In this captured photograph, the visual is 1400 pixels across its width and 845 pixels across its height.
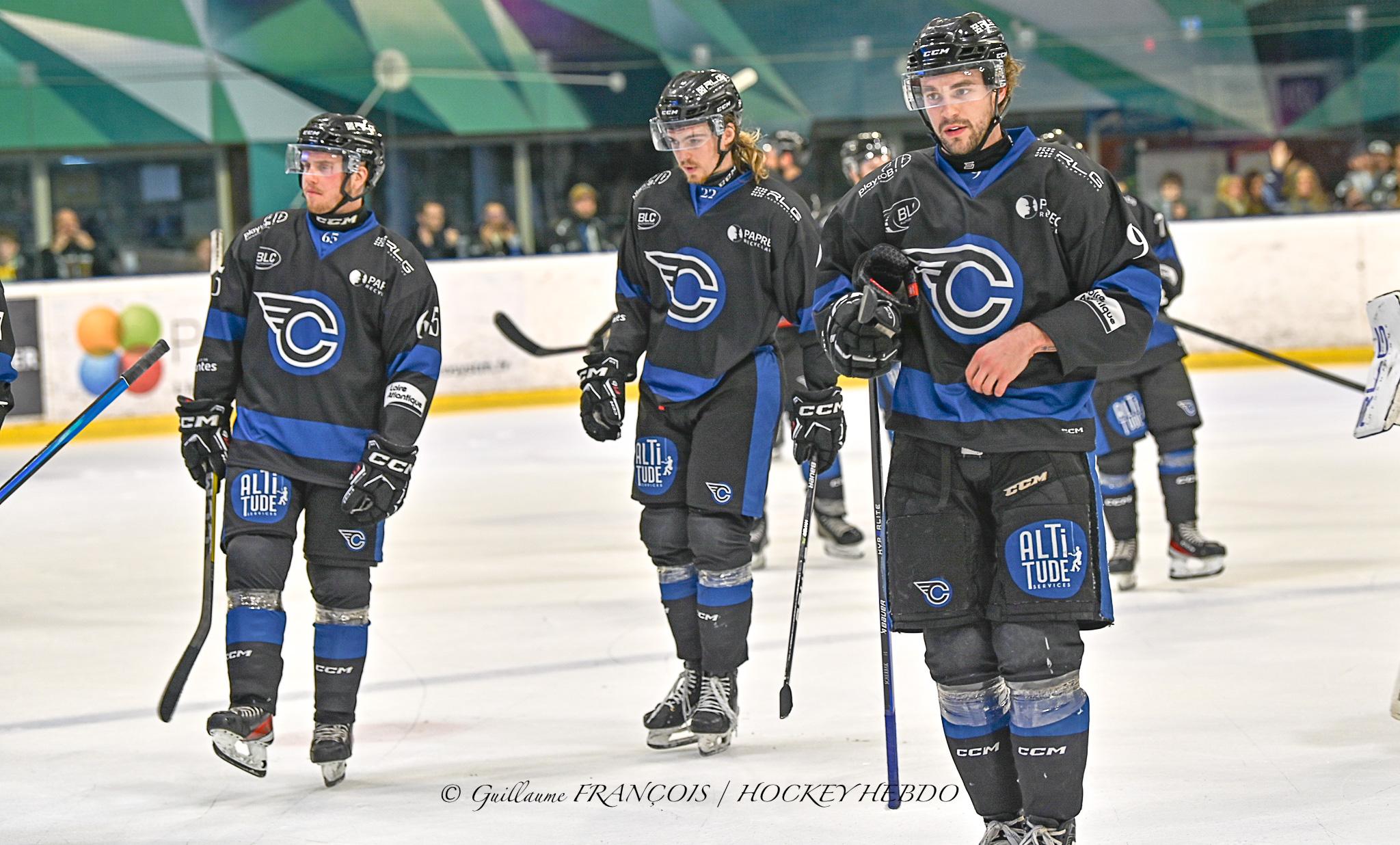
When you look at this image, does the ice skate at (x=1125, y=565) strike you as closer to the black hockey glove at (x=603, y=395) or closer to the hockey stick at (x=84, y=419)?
the black hockey glove at (x=603, y=395)

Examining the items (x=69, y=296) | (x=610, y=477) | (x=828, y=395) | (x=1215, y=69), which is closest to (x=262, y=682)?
(x=828, y=395)

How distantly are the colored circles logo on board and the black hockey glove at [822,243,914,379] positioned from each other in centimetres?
790

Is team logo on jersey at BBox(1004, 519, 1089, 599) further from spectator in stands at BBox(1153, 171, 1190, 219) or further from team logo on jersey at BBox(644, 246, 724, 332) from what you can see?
spectator in stands at BBox(1153, 171, 1190, 219)

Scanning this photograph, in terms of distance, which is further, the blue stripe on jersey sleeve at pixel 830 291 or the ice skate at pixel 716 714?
the ice skate at pixel 716 714

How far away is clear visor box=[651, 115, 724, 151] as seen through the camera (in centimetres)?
371

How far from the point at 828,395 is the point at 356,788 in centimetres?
120

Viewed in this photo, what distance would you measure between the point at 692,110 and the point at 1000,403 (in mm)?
1293

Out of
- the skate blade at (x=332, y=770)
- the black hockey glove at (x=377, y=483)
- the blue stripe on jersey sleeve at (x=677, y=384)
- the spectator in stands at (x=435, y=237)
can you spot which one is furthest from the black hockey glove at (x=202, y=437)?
the spectator in stands at (x=435, y=237)

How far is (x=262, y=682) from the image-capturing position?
11.2 ft

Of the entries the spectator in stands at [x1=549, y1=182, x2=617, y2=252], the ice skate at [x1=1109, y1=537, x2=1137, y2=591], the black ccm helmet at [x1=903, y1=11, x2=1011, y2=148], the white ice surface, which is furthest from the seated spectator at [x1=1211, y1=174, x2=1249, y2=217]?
the black ccm helmet at [x1=903, y1=11, x2=1011, y2=148]

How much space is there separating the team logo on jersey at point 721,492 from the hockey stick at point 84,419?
111cm

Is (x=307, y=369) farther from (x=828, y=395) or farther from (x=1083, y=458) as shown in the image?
(x=1083, y=458)

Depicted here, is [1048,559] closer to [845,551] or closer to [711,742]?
[711,742]

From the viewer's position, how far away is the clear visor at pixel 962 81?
264cm
